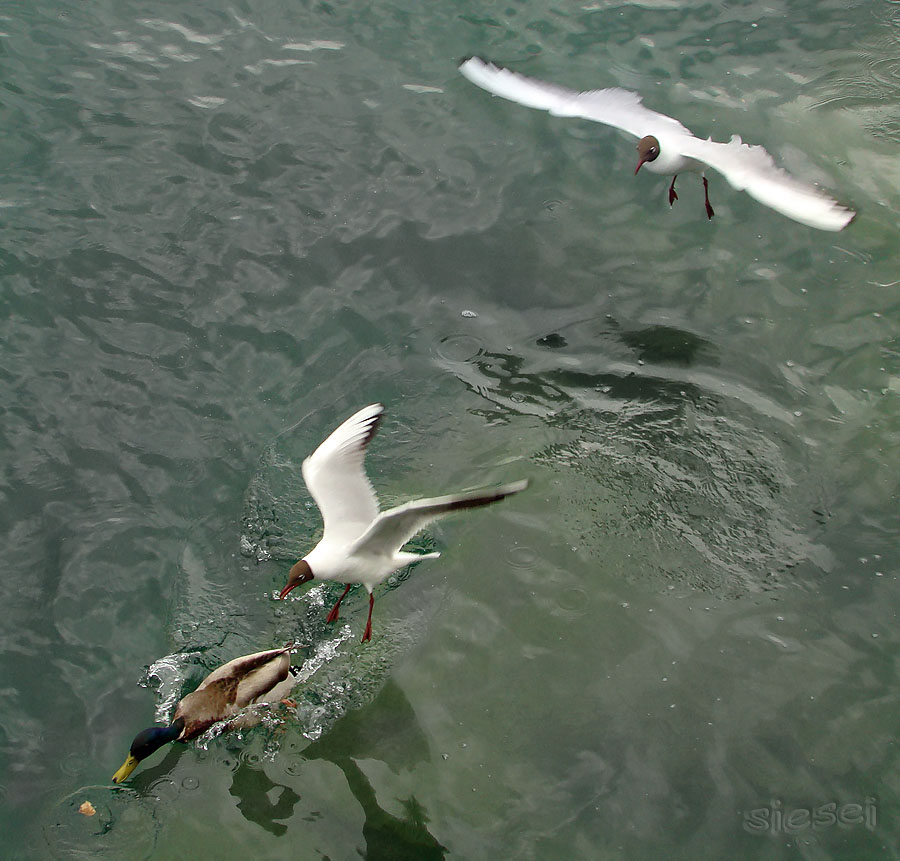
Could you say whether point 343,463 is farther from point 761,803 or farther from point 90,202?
point 90,202

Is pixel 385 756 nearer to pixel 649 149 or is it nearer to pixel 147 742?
pixel 147 742

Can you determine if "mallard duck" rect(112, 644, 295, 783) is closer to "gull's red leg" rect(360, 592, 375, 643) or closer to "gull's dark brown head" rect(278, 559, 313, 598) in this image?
"gull's dark brown head" rect(278, 559, 313, 598)

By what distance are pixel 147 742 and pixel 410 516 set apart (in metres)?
2.13

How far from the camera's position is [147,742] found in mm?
5688

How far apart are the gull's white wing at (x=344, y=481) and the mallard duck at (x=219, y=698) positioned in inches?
37.3

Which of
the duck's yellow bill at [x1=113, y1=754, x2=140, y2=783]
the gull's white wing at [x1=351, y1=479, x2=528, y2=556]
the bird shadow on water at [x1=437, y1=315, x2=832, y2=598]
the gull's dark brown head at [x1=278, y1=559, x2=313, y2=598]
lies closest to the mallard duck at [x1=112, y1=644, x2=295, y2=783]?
the duck's yellow bill at [x1=113, y1=754, x2=140, y2=783]

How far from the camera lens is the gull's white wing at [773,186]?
6742mm

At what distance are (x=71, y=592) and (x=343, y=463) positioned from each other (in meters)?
2.38

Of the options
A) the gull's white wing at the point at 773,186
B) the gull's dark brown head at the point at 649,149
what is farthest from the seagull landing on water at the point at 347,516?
the gull's dark brown head at the point at 649,149

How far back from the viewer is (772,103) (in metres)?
10.9

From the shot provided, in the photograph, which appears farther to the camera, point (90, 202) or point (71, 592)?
point (90, 202)

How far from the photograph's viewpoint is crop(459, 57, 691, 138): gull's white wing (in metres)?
8.66

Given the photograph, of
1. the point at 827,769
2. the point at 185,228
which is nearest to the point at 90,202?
the point at 185,228

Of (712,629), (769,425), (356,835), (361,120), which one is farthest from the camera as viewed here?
(361,120)
